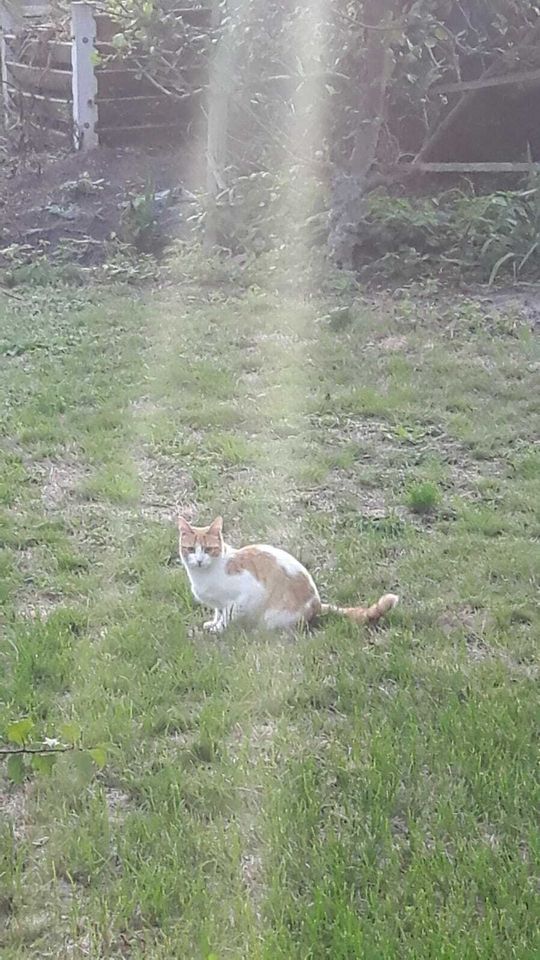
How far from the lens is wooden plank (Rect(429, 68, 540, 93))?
31.2ft

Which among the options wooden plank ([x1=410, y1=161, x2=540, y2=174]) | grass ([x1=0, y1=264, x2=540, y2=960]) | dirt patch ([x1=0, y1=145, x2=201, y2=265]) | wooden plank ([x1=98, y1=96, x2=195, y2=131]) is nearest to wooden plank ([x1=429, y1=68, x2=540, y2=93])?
wooden plank ([x1=410, y1=161, x2=540, y2=174])

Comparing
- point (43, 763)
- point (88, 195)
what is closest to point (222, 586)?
point (43, 763)

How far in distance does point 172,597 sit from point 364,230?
5037mm

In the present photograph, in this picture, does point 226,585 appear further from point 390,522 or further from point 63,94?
point 63,94

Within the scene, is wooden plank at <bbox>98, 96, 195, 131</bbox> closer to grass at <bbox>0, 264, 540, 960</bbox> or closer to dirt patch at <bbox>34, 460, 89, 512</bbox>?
grass at <bbox>0, 264, 540, 960</bbox>

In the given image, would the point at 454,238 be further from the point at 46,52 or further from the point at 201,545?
the point at 46,52

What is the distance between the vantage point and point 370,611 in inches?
155

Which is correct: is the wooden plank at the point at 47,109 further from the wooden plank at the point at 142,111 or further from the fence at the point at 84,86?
the wooden plank at the point at 142,111

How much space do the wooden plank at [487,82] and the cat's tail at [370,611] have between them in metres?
6.71

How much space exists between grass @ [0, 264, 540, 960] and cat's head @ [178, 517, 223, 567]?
0.75 ft

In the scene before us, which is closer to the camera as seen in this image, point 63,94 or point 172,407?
point 172,407

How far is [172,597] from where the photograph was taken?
165 inches

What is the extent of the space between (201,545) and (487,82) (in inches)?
273

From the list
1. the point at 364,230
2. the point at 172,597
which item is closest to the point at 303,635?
the point at 172,597
